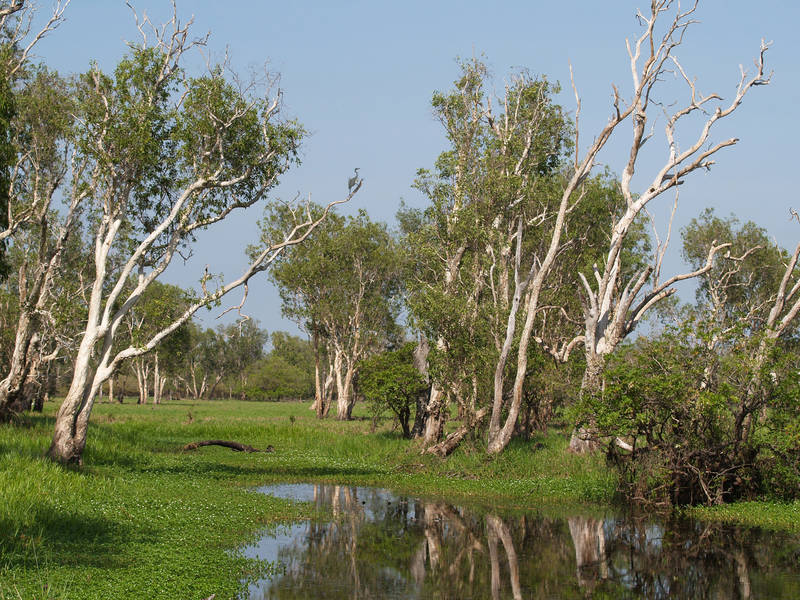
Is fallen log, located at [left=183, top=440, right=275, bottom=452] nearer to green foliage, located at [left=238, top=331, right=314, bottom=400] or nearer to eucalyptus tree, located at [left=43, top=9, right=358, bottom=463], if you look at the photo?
eucalyptus tree, located at [left=43, top=9, right=358, bottom=463]

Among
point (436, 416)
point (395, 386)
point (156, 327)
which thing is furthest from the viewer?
point (395, 386)

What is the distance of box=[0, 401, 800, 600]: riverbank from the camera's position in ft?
38.5

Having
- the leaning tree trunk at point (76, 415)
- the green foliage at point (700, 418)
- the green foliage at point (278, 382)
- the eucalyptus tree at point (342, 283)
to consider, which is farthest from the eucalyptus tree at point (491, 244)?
the green foliage at point (278, 382)

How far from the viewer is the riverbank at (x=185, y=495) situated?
1174cm

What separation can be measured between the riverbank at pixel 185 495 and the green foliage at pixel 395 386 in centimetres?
160

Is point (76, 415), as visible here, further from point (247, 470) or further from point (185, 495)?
point (247, 470)

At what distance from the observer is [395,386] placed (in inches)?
1369

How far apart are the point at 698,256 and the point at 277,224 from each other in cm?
3543

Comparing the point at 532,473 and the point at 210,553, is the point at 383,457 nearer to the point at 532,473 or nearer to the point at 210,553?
the point at 532,473

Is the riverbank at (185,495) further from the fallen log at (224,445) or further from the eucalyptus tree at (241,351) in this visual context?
the eucalyptus tree at (241,351)

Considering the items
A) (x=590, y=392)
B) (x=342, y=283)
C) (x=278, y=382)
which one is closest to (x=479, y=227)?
(x=590, y=392)

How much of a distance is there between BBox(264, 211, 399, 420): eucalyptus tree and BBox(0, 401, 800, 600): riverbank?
25.0 metres

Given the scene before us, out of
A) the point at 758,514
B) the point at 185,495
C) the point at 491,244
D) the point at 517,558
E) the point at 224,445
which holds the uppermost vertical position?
the point at 491,244

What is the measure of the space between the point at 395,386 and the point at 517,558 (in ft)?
66.5
